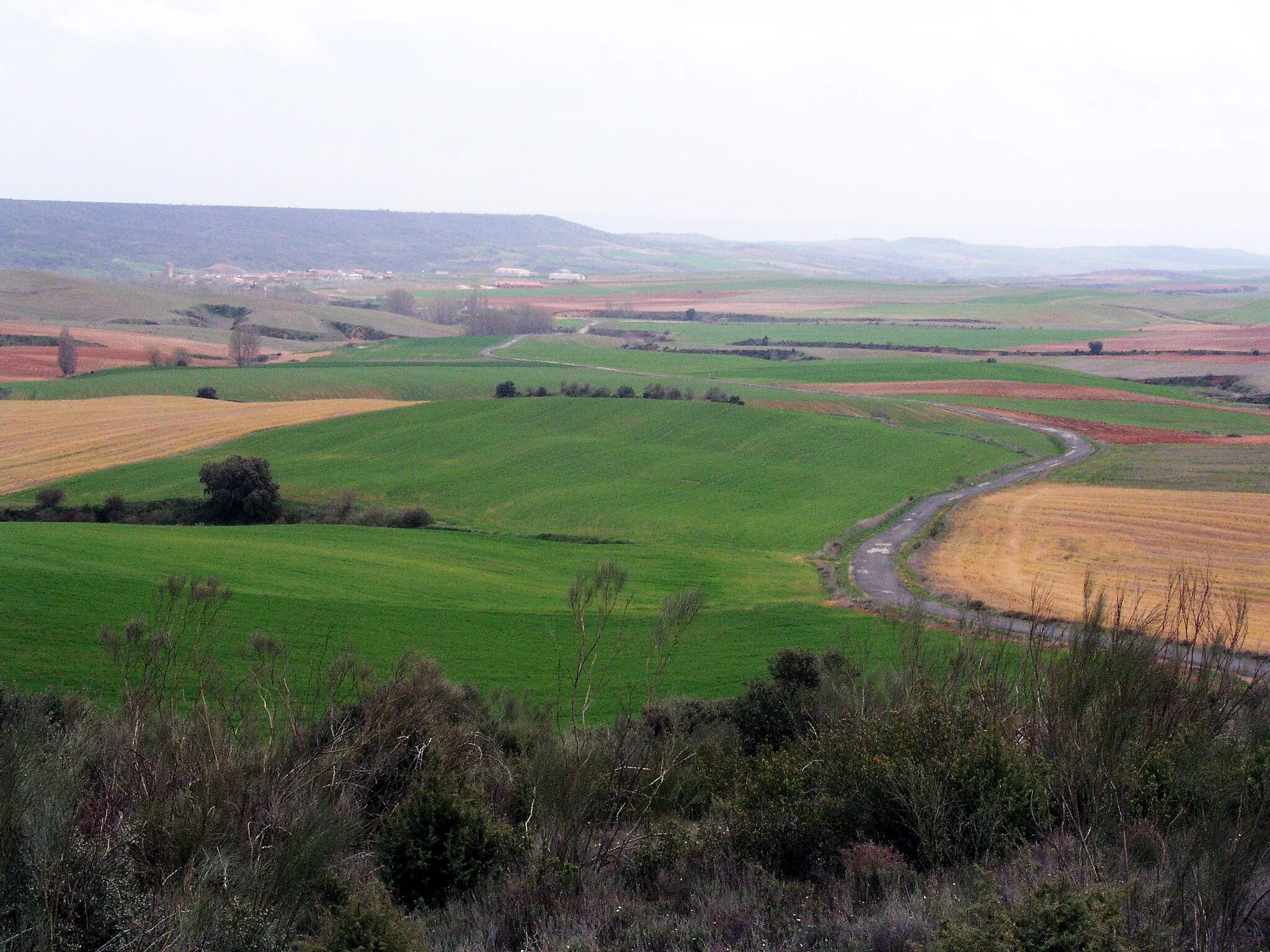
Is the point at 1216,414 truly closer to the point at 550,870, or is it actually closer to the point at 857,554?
the point at 857,554

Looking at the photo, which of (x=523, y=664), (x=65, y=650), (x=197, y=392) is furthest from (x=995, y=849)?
(x=197, y=392)

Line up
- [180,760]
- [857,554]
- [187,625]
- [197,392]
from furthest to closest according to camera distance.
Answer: [197,392] → [857,554] → [187,625] → [180,760]

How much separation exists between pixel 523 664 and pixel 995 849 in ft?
58.5

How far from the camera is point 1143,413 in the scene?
251 feet

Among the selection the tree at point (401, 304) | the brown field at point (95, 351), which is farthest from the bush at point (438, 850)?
the tree at point (401, 304)

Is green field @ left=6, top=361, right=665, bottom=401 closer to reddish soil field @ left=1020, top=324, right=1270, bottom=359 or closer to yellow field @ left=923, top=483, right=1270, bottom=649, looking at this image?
yellow field @ left=923, top=483, right=1270, bottom=649

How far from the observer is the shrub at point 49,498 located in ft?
162

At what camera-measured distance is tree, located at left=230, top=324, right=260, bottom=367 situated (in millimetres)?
103500

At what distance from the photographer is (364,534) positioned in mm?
45125

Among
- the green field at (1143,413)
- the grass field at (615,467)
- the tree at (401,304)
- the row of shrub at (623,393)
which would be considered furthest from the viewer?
the tree at (401,304)

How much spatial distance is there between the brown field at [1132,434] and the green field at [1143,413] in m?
1.08

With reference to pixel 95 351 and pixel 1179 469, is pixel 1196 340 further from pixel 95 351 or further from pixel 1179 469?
pixel 95 351

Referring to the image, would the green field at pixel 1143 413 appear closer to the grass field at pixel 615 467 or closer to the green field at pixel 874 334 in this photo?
the grass field at pixel 615 467

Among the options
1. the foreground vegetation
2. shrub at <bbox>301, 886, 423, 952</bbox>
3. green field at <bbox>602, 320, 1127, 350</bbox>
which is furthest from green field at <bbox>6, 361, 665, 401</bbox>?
shrub at <bbox>301, 886, 423, 952</bbox>
